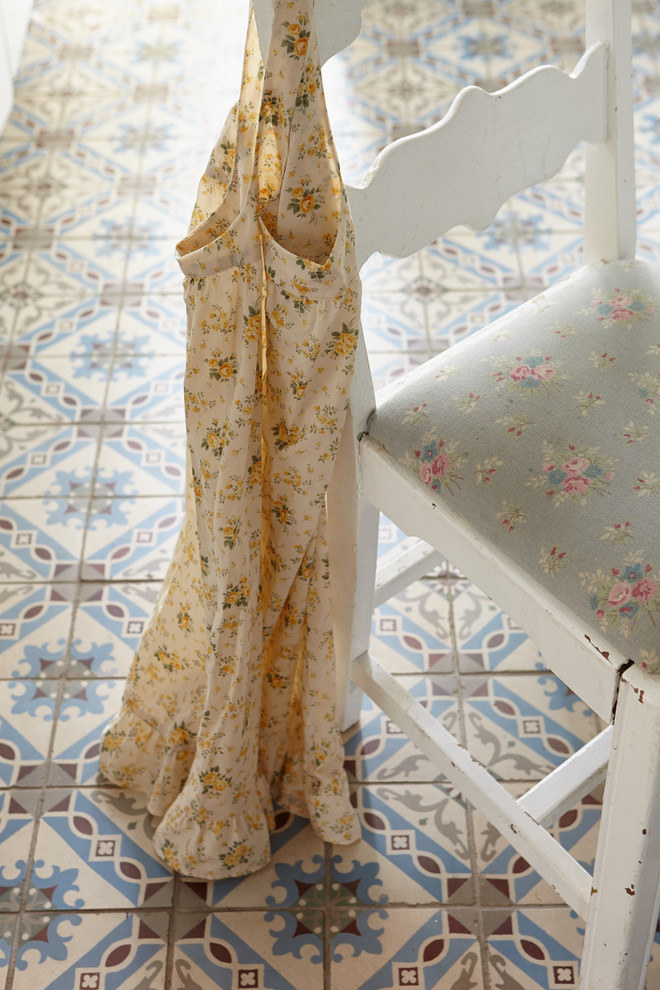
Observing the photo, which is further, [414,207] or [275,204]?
[414,207]

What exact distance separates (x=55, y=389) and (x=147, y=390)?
0.15 m

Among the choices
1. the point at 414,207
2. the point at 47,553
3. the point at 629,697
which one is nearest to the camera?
the point at 629,697

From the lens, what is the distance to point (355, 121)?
2.42 meters

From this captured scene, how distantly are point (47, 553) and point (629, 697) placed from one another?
1.02m

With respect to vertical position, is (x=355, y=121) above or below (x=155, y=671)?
above

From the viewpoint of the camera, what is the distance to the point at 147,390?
1.93 metres

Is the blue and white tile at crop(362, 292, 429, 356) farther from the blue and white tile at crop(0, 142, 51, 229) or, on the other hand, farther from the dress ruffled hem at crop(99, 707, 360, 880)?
the dress ruffled hem at crop(99, 707, 360, 880)

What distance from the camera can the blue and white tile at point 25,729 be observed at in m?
1.46

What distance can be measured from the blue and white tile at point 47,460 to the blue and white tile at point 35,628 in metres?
0.19

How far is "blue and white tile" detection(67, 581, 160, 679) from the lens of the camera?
62.1 inches

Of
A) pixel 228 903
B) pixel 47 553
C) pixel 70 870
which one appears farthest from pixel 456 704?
pixel 47 553

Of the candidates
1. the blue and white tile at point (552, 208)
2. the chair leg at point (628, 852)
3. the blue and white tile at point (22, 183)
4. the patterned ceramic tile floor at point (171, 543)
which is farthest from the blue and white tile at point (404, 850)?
the blue and white tile at point (22, 183)

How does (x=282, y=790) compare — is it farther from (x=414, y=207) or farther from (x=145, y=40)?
(x=145, y=40)

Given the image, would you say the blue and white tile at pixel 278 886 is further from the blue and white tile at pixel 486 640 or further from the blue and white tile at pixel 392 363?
the blue and white tile at pixel 392 363
